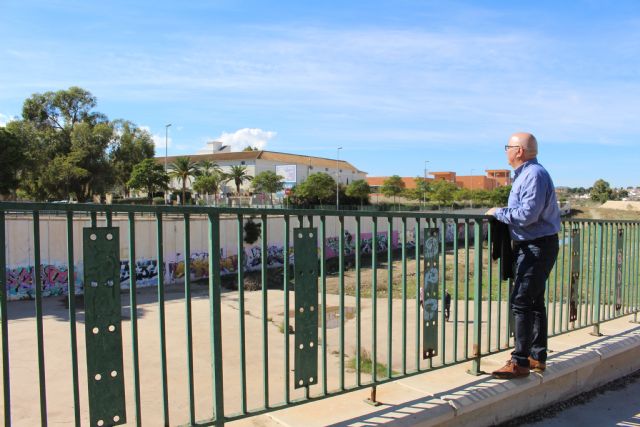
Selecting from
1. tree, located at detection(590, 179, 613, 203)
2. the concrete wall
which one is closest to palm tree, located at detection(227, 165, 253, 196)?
the concrete wall

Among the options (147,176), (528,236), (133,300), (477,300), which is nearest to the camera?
(133,300)

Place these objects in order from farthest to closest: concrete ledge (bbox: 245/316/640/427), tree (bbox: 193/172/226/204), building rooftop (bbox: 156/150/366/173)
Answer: building rooftop (bbox: 156/150/366/173) → tree (bbox: 193/172/226/204) → concrete ledge (bbox: 245/316/640/427)

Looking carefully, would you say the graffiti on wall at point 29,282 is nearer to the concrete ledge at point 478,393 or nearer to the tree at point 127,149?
the concrete ledge at point 478,393

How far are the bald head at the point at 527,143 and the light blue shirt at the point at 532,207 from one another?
5 centimetres

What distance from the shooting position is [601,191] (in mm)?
132125

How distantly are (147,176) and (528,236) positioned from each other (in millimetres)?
60966

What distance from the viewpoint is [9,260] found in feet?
76.0

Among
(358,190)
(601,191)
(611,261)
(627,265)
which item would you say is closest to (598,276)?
(611,261)

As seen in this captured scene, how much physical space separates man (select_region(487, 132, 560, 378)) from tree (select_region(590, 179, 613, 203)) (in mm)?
141681

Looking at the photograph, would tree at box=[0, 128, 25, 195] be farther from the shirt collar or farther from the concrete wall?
the shirt collar

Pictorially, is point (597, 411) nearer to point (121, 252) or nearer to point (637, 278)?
point (637, 278)

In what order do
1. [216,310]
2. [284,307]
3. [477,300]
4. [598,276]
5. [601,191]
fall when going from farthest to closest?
[601,191] → [598,276] → [477,300] → [284,307] → [216,310]

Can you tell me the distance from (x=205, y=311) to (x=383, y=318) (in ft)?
20.8

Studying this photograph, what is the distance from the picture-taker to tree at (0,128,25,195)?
39156 millimetres
